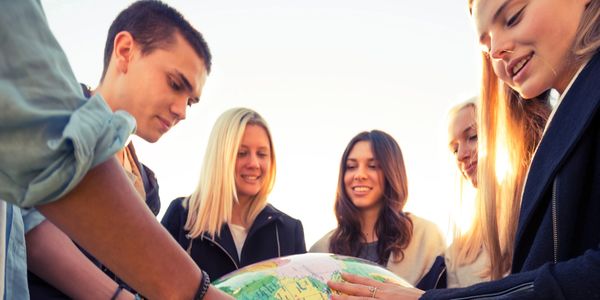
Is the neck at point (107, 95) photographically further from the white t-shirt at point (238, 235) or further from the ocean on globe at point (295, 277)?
the white t-shirt at point (238, 235)

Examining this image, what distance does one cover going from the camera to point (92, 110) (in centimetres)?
97

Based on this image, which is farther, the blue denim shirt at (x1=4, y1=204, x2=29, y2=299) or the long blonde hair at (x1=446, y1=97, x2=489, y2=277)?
the long blonde hair at (x1=446, y1=97, x2=489, y2=277)

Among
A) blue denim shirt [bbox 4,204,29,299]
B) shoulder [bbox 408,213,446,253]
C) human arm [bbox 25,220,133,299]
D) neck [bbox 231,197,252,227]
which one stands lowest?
neck [bbox 231,197,252,227]

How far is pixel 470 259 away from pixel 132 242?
3334 mm

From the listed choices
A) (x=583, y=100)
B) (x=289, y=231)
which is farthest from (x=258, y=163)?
(x=583, y=100)

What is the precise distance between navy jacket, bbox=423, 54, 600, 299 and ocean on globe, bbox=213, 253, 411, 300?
571mm

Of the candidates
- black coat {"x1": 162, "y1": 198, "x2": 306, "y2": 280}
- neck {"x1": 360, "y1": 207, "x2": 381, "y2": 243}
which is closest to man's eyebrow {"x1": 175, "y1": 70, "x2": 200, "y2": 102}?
black coat {"x1": 162, "y1": 198, "x2": 306, "y2": 280}

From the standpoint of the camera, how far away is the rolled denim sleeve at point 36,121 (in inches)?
35.2

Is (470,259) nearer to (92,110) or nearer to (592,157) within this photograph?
(592,157)

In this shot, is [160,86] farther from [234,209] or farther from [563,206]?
[563,206]

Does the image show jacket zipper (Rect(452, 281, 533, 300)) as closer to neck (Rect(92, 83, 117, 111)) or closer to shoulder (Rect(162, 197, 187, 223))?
neck (Rect(92, 83, 117, 111))

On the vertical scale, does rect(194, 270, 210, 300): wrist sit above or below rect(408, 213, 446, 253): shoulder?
above

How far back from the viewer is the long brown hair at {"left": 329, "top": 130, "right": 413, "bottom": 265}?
492cm

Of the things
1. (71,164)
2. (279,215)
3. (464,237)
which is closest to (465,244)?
(464,237)
